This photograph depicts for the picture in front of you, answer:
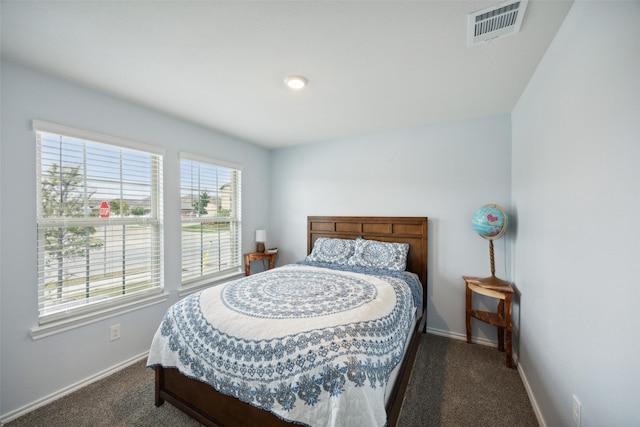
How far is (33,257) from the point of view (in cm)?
180

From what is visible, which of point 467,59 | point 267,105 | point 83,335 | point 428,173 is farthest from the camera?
point 428,173

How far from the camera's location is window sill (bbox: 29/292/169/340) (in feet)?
5.99

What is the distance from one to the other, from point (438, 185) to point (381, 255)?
3.58ft

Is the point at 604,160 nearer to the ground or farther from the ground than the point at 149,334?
farther from the ground

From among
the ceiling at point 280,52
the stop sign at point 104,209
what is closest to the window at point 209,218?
the stop sign at point 104,209

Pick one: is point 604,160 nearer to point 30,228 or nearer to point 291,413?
point 291,413

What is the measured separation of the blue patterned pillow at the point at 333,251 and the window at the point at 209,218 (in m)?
1.22

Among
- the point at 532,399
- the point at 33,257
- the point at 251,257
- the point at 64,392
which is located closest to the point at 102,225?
the point at 33,257

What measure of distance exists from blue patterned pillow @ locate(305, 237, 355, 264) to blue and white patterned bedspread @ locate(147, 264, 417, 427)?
1.03 m

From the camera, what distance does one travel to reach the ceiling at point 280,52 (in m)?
1.30

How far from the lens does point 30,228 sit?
5.89 feet

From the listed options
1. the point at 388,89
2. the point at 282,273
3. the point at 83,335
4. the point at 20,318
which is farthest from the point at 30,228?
the point at 388,89

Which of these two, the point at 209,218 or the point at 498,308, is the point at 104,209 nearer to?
the point at 209,218

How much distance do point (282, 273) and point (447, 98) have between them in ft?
7.72
